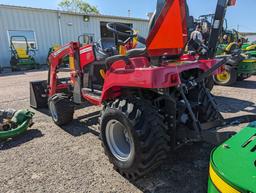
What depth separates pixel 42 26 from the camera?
1602 centimetres

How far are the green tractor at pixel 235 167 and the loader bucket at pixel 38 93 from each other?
4.33 meters

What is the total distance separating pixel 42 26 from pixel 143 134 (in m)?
16.2

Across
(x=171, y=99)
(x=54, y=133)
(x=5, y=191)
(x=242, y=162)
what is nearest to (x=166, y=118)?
(x=171, y=99)

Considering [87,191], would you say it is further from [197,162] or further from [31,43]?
[31,43]

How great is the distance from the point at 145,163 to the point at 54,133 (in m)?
2.12

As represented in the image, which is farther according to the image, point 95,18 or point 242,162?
point 95,18

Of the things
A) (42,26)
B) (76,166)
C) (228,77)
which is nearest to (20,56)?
(42,26)

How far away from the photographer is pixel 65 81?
4.98 meters

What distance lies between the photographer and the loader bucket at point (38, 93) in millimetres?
4992

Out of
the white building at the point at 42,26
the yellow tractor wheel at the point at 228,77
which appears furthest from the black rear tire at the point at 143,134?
the white building at the point at 42,26

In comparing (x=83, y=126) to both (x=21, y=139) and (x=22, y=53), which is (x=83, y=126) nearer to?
(x=21, y=139)

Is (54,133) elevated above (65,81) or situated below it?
below

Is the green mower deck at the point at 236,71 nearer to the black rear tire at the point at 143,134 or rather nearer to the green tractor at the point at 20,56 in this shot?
the black rear tire at the point at 143,134

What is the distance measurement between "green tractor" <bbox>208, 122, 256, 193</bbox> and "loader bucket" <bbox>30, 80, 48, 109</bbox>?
4.33m
